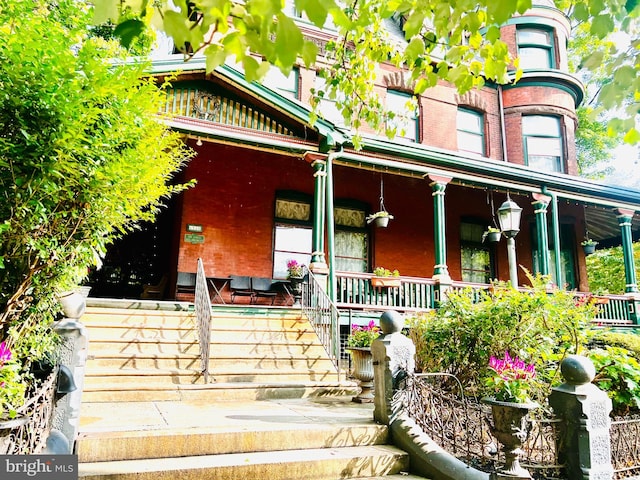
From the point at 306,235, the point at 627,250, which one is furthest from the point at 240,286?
the point at 627,250

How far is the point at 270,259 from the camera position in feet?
38.7

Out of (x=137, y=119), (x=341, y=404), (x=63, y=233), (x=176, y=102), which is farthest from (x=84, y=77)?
(x=176, y=102)

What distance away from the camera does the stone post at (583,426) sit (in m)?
3.99

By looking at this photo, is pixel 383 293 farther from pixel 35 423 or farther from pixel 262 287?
pixel 35 423

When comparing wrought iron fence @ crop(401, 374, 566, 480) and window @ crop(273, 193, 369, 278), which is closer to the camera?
Result: wrought iron fence @ crop(401, 374, 566, 480)

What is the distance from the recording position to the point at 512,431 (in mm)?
3725

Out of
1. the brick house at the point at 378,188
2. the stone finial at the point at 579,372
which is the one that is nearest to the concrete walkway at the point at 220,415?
the stone finial at the point at 579,372

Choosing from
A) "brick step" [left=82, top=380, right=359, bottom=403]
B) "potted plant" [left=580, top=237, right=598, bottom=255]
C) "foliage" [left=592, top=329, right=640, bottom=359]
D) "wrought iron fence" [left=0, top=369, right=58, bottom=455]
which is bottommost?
"brick step" [left=82, top=380, right=359, bottom=403]

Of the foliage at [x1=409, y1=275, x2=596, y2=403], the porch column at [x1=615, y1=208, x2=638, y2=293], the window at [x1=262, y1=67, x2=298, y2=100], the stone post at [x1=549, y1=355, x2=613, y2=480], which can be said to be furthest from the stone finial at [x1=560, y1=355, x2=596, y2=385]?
the window at [x1=262, y1=67, x2=298, y2=100]

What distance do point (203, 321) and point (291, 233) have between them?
5.21m

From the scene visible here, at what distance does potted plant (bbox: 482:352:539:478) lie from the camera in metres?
3.73

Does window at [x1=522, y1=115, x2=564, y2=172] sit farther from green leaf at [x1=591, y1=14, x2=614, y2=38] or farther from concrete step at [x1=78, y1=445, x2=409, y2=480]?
concrete step at [x1=78, y1=445, x2=409, y2=480]

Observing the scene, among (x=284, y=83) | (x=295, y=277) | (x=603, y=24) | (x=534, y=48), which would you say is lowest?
(x=295, y=277)

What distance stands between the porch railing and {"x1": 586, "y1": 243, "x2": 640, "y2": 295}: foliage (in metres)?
13.4
